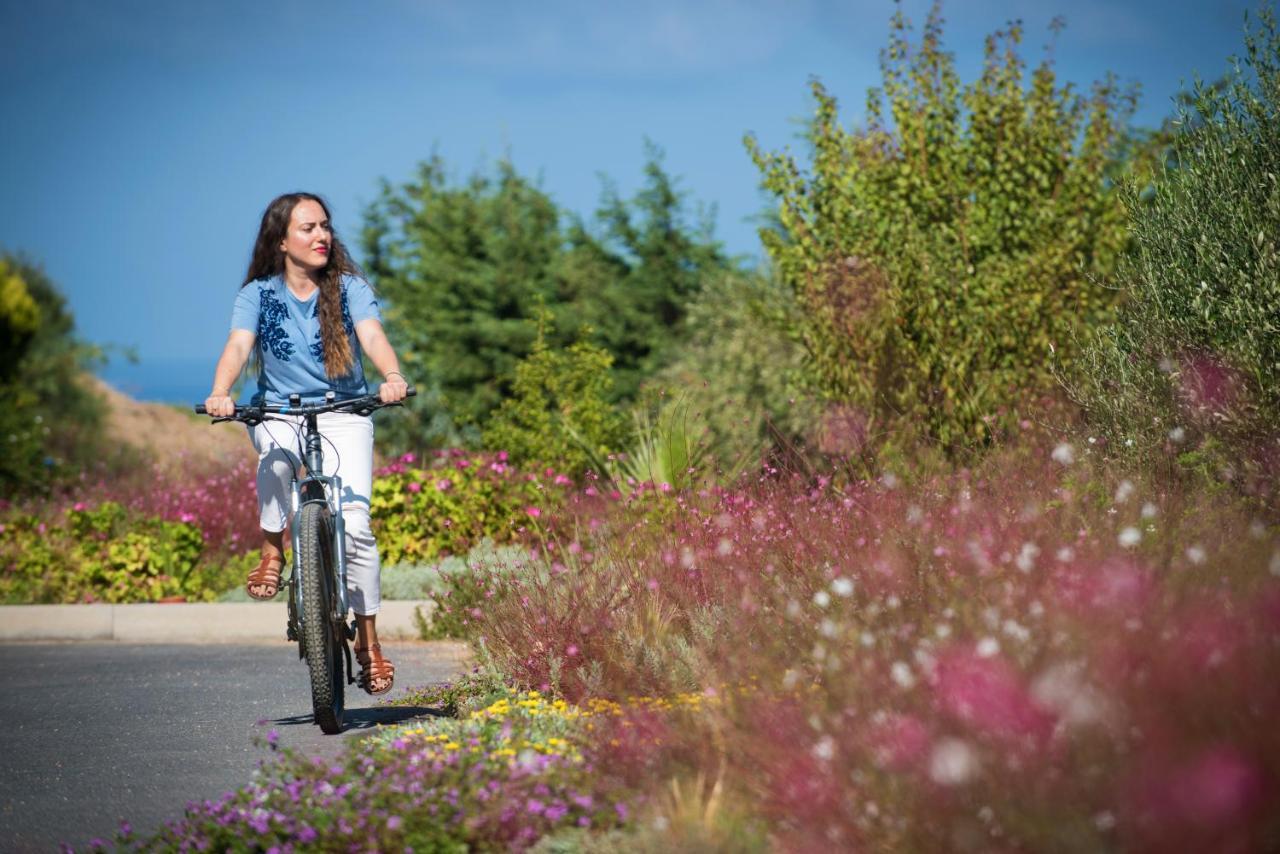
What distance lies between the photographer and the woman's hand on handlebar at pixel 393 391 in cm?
598

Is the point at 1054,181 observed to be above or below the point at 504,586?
above

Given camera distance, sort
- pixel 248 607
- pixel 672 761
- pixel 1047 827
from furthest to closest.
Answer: pixel 248 607
pixel 672 761
pixel 1047 827

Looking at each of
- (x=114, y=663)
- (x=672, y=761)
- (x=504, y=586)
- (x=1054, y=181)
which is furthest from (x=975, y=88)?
(x=672, y=761)

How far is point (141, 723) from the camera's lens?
273 inches

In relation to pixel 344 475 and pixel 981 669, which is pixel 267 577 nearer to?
pixel 344 475

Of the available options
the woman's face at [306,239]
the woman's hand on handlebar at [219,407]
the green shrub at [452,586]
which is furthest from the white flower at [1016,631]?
the woman's face at [306,239]

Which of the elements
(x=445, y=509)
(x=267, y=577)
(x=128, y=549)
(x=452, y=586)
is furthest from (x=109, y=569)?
(x=267, y=577)

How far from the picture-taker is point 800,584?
6133mm

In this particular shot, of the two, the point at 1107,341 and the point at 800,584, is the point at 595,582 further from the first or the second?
the point at 1107,341

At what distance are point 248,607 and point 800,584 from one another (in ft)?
18.5

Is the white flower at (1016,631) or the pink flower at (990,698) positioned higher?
the white flower at (1016,631)

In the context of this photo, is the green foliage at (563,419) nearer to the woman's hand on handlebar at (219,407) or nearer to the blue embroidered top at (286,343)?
the blue embroidered top at (286,343)

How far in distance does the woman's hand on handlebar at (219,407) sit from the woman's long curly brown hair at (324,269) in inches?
21.7

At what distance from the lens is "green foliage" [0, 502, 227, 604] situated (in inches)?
460
